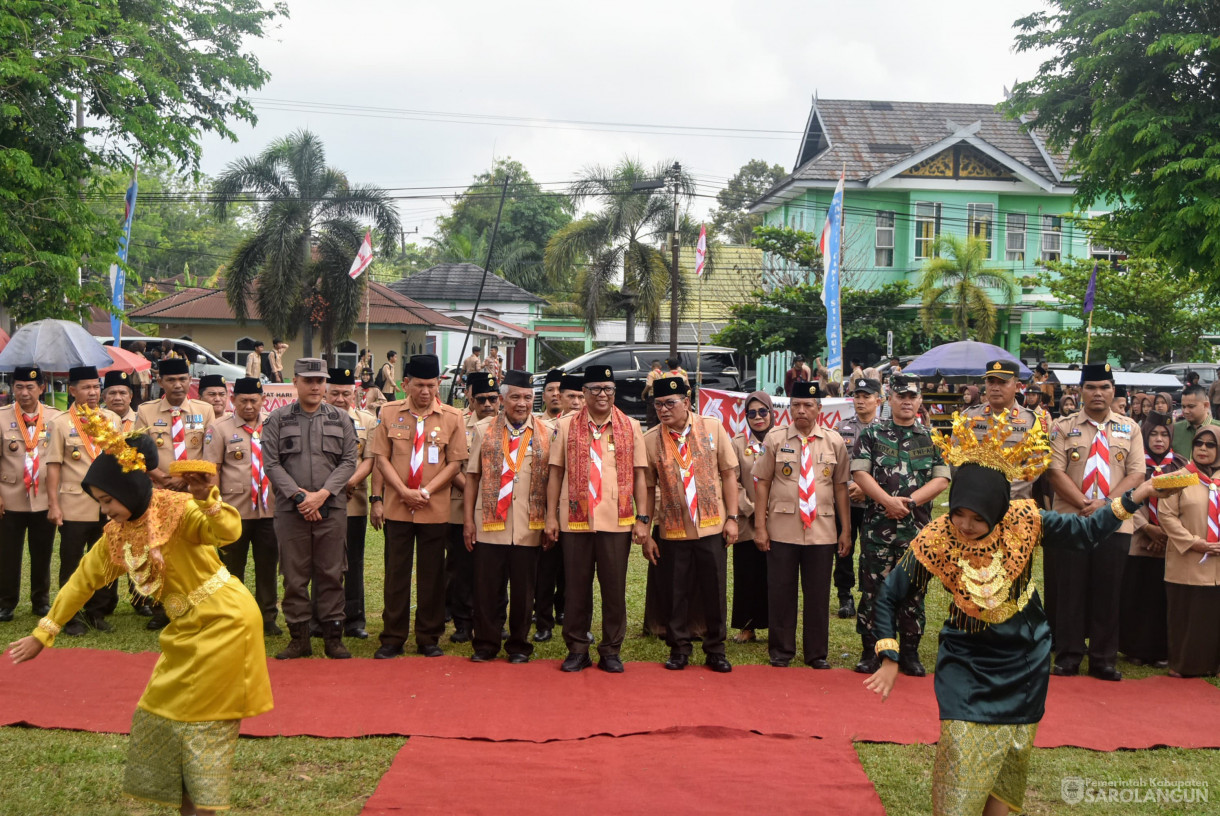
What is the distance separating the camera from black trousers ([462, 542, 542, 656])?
7312 mm

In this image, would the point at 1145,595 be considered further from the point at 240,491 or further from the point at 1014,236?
the point at 1014,236

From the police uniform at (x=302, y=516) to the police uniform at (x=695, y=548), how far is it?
6.82ft

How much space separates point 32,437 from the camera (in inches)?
323

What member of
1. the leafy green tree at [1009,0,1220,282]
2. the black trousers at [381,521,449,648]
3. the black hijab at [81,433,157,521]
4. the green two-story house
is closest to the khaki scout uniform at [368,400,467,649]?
the black trousers at [381,521,449,648]

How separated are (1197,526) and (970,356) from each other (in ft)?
40.3

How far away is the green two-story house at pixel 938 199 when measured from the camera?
33.2 m

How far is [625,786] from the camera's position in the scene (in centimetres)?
509

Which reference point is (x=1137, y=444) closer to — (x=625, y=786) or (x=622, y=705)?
(x=622, y=705)

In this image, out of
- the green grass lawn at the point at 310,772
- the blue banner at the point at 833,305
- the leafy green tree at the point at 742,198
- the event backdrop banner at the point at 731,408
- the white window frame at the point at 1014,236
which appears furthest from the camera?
the leafy green tree at the point at 742,198

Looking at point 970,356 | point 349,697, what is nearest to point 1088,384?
point 349,697

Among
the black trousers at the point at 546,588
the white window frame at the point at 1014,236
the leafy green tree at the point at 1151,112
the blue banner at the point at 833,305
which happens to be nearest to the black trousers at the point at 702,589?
the black trousers at the point at 546,588

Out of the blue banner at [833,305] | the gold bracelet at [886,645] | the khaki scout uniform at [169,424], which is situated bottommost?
the gold bracelet at [886,645]

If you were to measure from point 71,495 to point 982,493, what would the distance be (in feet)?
21.9

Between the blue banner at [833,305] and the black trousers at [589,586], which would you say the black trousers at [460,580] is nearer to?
the black trousers at [589,586]
